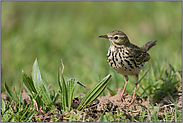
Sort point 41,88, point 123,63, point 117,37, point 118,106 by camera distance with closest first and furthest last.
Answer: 1. point 41,88
2. point 118,106
3. point 123,63
4. point 117,37

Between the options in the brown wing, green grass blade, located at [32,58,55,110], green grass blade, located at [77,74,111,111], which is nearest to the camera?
green grass blade, located at [77,74,111,111]

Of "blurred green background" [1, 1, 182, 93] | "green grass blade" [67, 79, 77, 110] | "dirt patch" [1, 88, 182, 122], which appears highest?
"blurred green background" [1, 1, 182, 93]

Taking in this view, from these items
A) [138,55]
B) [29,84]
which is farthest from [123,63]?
[29,84]

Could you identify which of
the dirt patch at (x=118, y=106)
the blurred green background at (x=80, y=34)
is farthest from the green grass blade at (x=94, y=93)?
the blurred green background at (x=80, y=34)

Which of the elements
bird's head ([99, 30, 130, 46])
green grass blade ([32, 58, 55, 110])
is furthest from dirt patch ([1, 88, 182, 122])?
bird's head ([99, 30, 130, 46])

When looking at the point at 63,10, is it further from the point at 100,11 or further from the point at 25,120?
the point at 25,120

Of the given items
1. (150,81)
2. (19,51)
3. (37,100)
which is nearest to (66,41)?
(19,51)

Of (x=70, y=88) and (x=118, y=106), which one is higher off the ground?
(x=70, y=88)

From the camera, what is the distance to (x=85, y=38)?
859cm

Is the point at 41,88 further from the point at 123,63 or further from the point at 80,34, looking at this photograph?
the point at 80,34

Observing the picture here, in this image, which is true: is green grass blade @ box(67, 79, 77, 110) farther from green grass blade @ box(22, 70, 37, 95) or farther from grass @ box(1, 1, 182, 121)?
grass @ box(1, 1, 182, 121)

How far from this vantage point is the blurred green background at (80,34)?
649cm

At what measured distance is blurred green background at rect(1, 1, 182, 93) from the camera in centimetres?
649

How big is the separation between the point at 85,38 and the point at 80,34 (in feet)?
0.95
